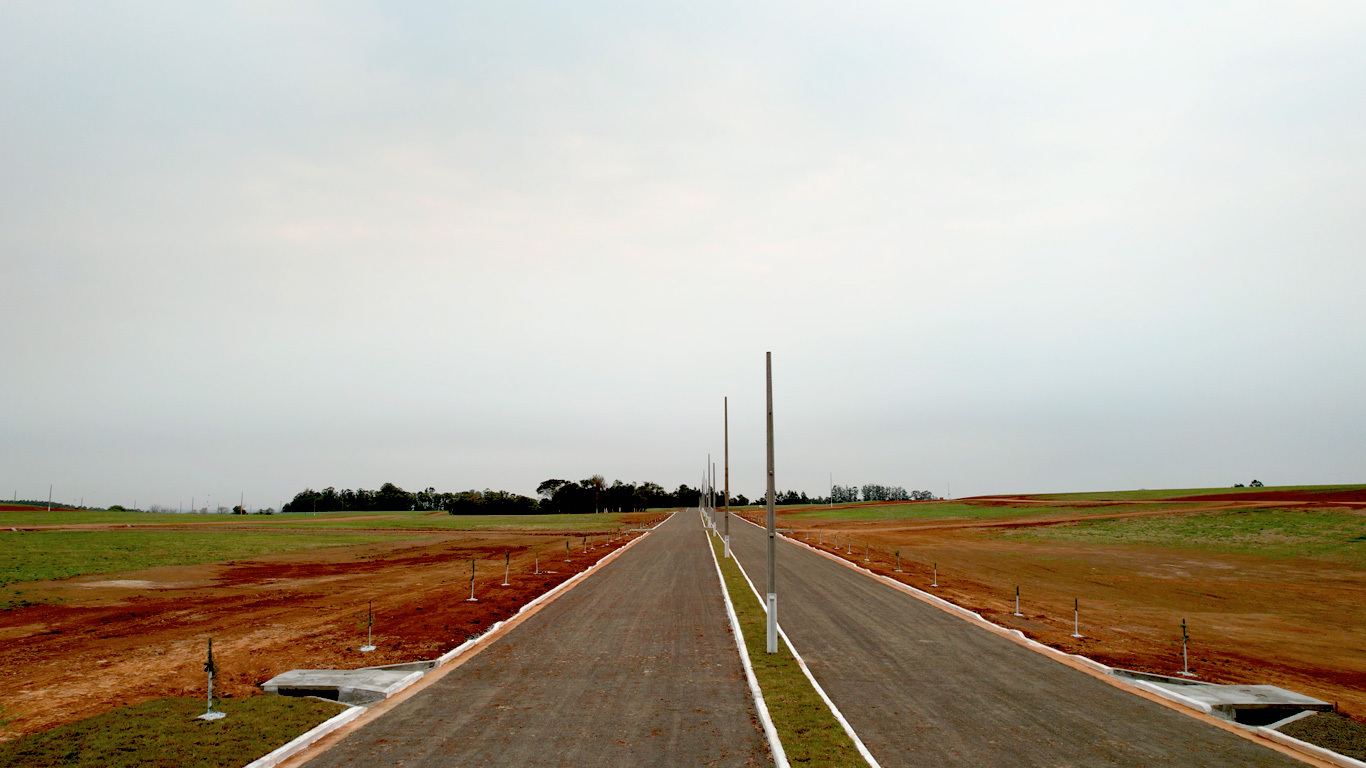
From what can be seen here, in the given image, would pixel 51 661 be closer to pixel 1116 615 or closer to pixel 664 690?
pixel 664 690

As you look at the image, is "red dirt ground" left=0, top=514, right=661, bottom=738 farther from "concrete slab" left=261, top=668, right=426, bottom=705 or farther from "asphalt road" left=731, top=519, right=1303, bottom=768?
"asphalt road" left=731, top=519, right=1303, bottom=768

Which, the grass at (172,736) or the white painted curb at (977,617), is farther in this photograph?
the white painted curb at (977,617)

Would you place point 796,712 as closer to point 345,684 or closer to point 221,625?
point 345,684

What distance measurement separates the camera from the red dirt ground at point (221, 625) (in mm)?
15969

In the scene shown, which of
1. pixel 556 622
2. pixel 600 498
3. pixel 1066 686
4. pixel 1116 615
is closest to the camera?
pixel 1066 686

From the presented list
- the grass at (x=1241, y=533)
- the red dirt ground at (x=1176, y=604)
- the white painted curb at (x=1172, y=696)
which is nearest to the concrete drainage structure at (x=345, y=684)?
the white painted curb at (x=1172, y=696)

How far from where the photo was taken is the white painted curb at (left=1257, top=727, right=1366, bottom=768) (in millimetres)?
11266

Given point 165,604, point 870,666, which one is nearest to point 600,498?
point 165,604

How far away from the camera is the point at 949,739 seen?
12.2m

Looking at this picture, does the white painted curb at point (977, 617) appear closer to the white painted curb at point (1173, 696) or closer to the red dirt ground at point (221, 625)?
the white painted curb at point (1173, 696)

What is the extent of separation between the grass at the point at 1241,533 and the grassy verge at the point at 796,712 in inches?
1735

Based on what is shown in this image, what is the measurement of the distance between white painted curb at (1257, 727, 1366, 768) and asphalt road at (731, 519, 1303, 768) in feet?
2.03

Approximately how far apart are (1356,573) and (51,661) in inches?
2217

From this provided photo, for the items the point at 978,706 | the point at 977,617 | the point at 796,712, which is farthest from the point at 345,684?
the point at 977,617
